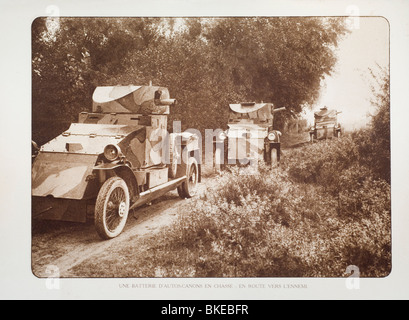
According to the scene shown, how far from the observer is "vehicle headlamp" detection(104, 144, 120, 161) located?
293 centimetres

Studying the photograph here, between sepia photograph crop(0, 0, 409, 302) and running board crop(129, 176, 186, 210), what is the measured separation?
0.06 ft

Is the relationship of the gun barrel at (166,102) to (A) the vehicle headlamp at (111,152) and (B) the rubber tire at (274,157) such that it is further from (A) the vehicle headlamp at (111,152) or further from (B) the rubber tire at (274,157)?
(B) the rubber tire at (274,157)

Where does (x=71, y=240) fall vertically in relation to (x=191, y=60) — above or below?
below

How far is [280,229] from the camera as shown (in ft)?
10.8

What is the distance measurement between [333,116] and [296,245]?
116 centimetres

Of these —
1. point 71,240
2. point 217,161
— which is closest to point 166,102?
point 217,161

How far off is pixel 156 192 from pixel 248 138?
964 mm

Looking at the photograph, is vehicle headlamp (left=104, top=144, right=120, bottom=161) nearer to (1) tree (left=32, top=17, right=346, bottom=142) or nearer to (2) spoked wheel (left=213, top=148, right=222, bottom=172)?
(1) tree (left=32, top=17, right=346, bottom=142)

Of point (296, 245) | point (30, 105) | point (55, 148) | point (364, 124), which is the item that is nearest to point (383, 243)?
point (296, 245)

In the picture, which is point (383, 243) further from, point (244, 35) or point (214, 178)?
point (244, 35)

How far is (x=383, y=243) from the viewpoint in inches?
130

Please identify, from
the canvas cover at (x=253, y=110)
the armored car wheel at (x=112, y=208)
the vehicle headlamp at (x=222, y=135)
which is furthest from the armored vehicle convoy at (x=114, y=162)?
the canvas cover at (x=253, y=110)

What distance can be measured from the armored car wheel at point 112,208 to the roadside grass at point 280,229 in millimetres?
196

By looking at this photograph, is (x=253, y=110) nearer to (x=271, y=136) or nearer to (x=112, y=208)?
(x=271, y=136)
